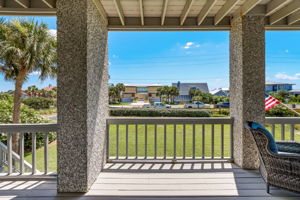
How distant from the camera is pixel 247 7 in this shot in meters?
3.12

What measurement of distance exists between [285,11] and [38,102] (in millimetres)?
7535

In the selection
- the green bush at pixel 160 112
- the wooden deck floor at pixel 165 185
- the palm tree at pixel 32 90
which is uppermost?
the palm tree at pixel 32 90

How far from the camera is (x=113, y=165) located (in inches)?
145

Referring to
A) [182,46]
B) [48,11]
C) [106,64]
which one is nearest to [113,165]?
[106,64]

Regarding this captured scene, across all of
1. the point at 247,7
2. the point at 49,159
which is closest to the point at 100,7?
the point at 247,7

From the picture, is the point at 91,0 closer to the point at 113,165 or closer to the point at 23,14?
the point at 23,14

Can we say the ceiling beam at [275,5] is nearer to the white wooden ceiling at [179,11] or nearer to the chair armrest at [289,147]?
the white wooden ceiling at [179,11]

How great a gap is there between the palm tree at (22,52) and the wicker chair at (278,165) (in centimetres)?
688

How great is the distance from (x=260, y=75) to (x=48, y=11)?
3.66m

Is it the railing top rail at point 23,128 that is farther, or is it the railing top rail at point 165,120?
the railing top rail at point 165,120

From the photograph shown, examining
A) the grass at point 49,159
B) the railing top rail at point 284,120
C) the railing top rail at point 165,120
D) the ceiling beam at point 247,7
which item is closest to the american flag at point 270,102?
the railing top rail at point 284,120

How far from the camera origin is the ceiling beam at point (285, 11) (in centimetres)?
309

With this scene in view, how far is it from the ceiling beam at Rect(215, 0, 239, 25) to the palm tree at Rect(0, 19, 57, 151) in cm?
584

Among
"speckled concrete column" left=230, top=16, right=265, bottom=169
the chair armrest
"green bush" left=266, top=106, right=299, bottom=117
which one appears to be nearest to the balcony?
"speckled concrete column" left=230, top=16, right=265, bottom=169
